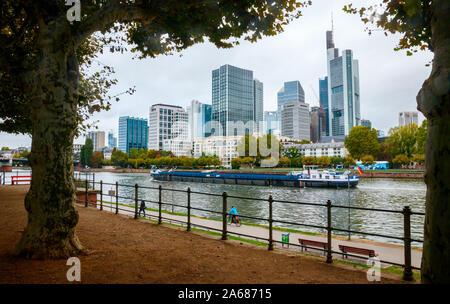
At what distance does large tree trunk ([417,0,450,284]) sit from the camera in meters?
2.61

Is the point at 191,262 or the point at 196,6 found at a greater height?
the point at 196,6

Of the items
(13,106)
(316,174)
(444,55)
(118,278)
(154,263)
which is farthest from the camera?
(316,174)

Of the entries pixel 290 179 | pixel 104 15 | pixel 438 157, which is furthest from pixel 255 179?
pixel 438 157

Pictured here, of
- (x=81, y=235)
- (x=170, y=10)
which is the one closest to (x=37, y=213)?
(x=81, y=235)

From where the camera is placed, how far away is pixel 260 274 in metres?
4.58

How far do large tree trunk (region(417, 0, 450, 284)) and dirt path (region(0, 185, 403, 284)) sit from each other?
195 centimetres

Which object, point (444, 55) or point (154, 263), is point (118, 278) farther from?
point (444, 55)

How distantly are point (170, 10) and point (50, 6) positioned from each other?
238 cm

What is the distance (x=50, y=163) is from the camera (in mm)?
4867

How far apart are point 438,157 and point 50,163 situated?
568 centimetres

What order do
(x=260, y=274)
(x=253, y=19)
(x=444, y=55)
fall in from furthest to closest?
(x=253, y=19) → (x=260, y=274) → (x=444, y=55)

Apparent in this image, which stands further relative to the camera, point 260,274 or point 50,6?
point 50,6

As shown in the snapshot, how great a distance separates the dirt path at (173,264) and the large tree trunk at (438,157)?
195 centimetres

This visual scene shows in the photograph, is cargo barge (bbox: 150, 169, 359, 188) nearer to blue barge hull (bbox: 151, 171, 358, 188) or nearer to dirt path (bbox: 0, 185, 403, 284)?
blue barge hull (bbox: 151, 171, 358, 188)
